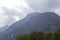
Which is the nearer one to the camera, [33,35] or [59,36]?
[59,36]

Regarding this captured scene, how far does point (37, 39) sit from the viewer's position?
82.9 m

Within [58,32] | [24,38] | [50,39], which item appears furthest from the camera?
[24,38]

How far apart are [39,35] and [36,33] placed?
8.77 feet

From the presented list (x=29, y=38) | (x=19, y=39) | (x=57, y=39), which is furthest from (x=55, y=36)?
(x=19, y=39)

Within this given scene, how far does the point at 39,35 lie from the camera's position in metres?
85.7

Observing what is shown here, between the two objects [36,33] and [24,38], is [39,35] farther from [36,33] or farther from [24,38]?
[24,38]

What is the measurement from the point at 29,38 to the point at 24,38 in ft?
17.4

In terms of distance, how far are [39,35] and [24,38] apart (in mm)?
10602

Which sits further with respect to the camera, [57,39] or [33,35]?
[33,35]

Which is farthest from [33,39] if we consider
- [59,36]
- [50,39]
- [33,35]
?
[59,36]

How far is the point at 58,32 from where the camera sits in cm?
7888

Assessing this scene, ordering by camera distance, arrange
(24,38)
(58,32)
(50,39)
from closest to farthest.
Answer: (58,32) → (50,39) → (24,38)

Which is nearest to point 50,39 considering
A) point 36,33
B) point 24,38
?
point 36,33

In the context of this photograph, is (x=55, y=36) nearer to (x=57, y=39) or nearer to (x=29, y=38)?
(x=57, y=39)
